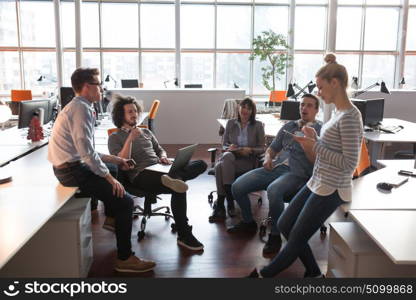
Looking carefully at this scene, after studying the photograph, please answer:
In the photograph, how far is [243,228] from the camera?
4023 millimetres

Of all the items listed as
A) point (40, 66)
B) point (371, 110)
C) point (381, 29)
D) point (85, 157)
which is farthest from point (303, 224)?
point (381, 29)

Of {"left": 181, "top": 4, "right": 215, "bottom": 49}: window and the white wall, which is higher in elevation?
{"left": 181, "top": 4, "right": 215, "bottom": 49}: window

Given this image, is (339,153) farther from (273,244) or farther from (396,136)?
(396,136)

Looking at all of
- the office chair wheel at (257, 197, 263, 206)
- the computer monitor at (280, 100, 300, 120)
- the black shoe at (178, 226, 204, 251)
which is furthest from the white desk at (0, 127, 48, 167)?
the computer monitor at (280, 100, 300, 120)

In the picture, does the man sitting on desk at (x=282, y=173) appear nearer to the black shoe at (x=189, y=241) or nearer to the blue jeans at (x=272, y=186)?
the blue jeans at (x=272, y=186)

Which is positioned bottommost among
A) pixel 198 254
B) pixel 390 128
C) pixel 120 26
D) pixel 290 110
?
pixel 198 254

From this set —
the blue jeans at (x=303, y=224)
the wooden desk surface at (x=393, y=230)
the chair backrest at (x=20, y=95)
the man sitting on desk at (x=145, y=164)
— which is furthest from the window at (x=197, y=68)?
the wooden desk surface at (x=393, y=230)

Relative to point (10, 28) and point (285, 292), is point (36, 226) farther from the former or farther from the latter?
point (10, 28)

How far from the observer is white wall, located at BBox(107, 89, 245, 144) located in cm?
848

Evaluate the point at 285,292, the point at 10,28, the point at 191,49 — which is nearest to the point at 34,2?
the point at 10,28

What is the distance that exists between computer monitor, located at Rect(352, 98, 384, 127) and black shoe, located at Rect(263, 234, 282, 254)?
2563 millimetres

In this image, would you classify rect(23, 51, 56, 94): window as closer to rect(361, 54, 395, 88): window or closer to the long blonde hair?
rect(361, 54, 395, 88): window

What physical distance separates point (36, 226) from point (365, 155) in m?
2.49

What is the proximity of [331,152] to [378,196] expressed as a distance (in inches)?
29.9
